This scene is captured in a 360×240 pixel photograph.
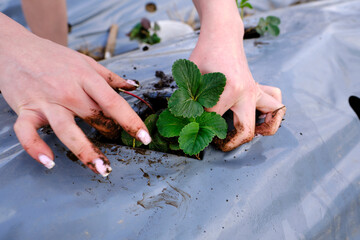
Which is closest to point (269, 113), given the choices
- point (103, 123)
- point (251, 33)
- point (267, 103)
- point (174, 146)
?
point (267, 103)

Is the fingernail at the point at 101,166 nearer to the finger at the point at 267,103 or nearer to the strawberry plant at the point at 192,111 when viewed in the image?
the strawberry plant at the point at 192,111

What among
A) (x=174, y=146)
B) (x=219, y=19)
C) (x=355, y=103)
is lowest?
(x=355, y=103)

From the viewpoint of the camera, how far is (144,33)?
223 centimetres

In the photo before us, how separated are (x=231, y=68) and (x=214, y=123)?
20 cm

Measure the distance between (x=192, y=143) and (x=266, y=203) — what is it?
1.13ft

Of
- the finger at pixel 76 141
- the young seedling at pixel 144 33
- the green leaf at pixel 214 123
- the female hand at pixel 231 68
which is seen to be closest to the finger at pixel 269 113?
the female hand at pixel 231 68

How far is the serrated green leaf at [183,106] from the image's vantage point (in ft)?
2.44

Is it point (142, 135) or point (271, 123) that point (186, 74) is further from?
point (271, 123)

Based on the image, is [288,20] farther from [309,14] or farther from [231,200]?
[231,200]

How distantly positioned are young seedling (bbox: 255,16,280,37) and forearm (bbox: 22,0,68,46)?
131cm

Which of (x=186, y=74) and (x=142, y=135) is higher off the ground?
(x=186, y=74)

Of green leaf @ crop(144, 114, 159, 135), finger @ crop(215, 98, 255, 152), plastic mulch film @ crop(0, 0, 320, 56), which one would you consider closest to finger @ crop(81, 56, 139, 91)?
green leaf @ crop(144, 114, 159, 135)

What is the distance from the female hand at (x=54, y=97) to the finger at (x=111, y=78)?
0.11 meters

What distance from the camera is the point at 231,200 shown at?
798 mm
